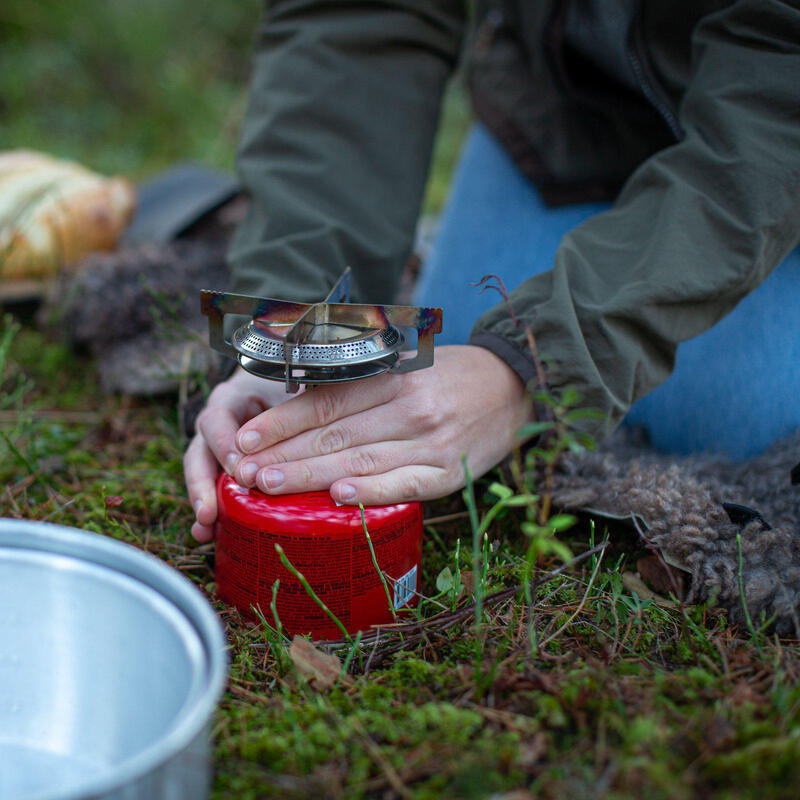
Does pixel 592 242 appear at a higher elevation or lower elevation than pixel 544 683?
higher

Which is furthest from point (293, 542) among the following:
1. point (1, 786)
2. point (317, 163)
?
point (317, 163)

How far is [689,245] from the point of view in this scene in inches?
56.3

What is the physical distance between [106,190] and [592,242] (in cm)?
218

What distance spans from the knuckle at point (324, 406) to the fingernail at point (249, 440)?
113 mm

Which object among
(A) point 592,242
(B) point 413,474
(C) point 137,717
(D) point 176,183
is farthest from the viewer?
(D) point 176,183

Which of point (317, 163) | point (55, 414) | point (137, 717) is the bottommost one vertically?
point (55, 414)

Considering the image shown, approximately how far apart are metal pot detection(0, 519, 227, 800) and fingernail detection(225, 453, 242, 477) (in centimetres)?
44

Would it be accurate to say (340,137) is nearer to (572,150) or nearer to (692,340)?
(572,150)

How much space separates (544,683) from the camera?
1.01 metres

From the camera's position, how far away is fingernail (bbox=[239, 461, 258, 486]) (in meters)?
1.31

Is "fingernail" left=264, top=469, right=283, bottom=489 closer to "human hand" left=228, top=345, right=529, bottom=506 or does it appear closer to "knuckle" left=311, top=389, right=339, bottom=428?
"human hand" left=228, top=345, right=529, bottom=506

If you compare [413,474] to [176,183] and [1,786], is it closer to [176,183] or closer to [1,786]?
[1,786]

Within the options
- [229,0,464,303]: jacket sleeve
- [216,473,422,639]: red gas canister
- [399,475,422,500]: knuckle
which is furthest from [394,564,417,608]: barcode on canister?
[229,0,464,303]: jacket sleeve

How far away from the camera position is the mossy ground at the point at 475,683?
2.83 feet
